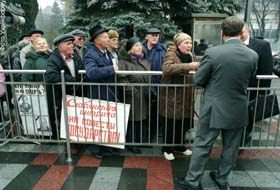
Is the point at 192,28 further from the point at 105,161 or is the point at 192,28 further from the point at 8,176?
the point at 8,176

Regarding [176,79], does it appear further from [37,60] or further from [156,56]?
[37,60]

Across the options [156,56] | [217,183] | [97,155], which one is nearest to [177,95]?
[156,56]

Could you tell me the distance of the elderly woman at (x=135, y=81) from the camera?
400cm

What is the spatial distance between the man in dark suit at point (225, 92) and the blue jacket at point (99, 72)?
4.13ft

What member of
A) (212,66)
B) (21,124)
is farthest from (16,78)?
(212,66)

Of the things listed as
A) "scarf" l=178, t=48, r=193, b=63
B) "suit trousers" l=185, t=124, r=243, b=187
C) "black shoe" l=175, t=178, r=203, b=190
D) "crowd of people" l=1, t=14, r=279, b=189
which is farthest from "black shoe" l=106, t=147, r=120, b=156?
"scarf" l=178, t=48, r=193, b=63

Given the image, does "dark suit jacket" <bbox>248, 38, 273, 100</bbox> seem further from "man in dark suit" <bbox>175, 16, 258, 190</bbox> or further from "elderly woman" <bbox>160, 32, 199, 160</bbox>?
"man in dark suit" <bbox>175, 16, 258, 190</bbox>

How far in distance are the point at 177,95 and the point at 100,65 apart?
1089 millimetres

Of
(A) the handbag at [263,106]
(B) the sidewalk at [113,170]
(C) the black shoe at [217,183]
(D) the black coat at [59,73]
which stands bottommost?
(B) the sidewalk at [113,170]

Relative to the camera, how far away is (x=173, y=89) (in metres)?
3.82

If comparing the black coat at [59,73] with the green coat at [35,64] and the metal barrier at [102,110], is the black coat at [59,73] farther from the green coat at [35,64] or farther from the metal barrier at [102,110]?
the green coat at [35,64]

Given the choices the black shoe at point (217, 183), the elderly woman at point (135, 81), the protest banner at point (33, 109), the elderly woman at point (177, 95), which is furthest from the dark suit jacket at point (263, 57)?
the protest banner at point (33, 109)

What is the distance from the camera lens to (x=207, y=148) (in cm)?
311

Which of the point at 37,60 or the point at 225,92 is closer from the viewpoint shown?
the point at 225,92
